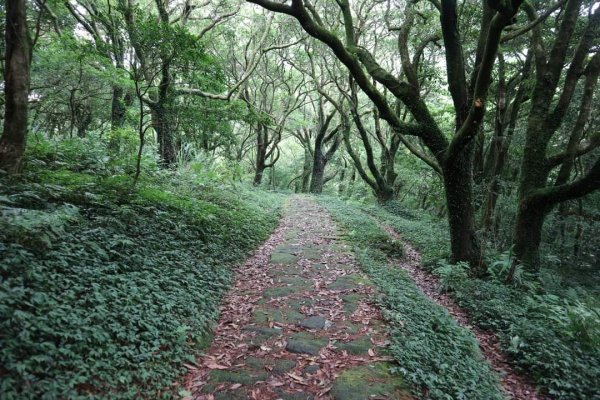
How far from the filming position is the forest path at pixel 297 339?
132 inches

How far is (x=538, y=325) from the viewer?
4.96 m

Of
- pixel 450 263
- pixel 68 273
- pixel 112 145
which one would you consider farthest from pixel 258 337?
pixel 112 145

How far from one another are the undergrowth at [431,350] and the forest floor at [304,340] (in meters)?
0.17

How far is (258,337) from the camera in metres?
4.27

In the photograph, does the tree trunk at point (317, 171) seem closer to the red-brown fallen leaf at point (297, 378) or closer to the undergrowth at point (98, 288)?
the undergrowth at point (98, 288)

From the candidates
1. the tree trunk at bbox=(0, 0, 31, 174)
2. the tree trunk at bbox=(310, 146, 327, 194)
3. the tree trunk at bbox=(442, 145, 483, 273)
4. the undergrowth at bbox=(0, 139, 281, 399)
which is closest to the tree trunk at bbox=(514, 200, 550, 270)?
the tree trunk at bbox=(442, 145, 483, 273)

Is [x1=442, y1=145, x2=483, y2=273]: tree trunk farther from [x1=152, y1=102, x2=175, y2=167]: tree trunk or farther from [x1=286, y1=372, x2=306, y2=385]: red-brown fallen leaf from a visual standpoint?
[x1=152, y1=102, x2=175, y2=167]: tree trunk

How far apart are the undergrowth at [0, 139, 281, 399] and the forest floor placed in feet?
1.26

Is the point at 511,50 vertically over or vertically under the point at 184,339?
over

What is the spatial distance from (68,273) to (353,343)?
10.5 ft

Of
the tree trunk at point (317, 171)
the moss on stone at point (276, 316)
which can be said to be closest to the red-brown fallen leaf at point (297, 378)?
A: the moss on stone at point (276, 316)

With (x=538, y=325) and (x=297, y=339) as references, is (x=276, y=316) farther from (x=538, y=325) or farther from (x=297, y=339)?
(x=538, y=325)

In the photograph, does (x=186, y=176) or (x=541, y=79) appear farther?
A: (x=186, y=176)

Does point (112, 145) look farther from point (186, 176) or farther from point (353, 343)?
point (353, 343)
